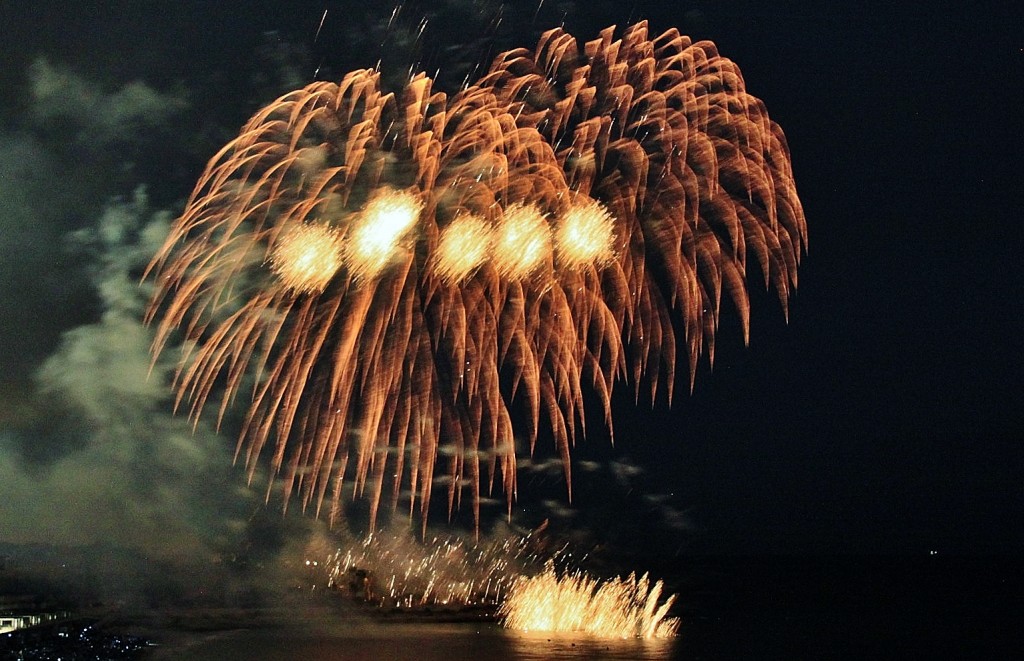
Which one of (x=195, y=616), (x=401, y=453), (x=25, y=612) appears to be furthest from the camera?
(x=195, y=616)

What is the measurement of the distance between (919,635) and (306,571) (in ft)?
119

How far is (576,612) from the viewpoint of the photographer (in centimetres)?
4994

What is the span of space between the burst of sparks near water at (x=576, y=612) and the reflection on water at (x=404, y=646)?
2087 millimetres

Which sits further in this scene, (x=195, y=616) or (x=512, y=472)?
(x=195, y=616)

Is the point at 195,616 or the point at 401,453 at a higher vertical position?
the point at 401,453

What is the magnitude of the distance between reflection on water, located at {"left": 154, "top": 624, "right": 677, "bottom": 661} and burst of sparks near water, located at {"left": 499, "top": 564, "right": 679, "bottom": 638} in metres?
2.09

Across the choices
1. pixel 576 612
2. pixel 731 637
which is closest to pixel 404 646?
pixel 576 612

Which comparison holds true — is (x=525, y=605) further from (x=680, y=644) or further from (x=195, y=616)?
(x=195, y=616)

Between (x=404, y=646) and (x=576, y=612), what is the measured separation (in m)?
12.7

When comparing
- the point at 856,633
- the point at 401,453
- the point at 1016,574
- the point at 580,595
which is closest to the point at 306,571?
the point at 580,595

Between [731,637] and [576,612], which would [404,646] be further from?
[731,637]

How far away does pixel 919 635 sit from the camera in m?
64.9

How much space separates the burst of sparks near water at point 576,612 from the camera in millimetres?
48688

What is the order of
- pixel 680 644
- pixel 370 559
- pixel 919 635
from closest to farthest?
pixel 680 644 < pixel 370 559 < pixel 919 635
